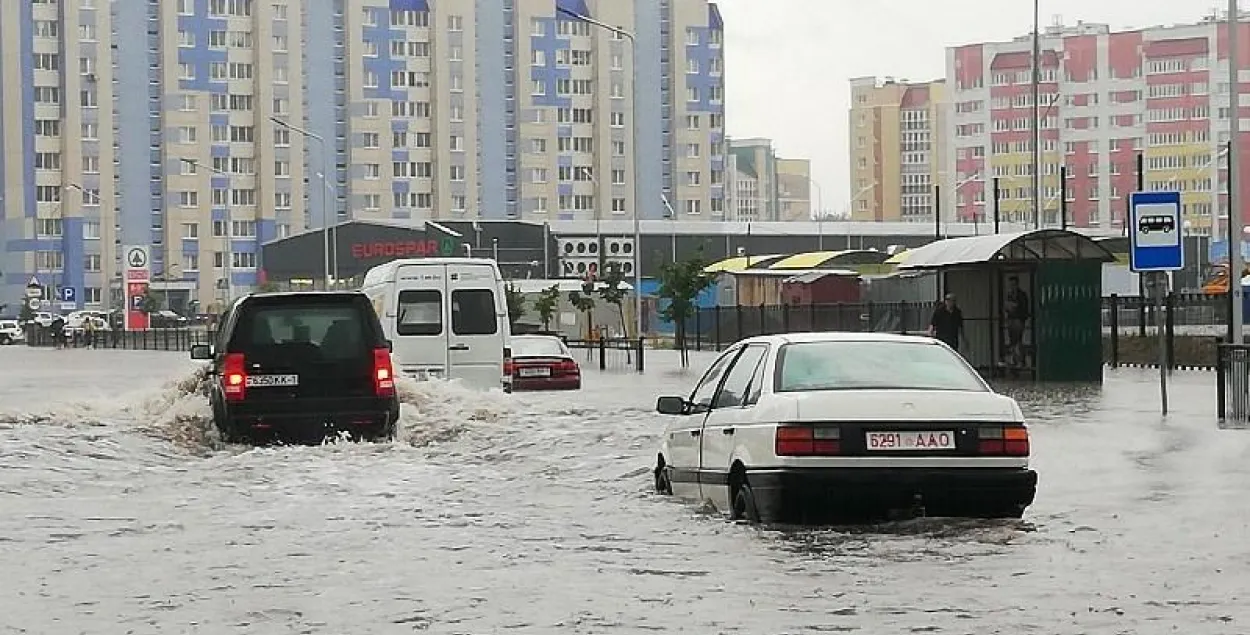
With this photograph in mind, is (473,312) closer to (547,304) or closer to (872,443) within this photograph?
(872,443)

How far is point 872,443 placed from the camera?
12.6 m

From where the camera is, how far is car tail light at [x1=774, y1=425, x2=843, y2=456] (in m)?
12.6

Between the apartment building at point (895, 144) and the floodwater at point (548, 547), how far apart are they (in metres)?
164

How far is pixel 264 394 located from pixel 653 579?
989 cm

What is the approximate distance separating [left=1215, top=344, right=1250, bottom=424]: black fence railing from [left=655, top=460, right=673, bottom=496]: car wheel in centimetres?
873

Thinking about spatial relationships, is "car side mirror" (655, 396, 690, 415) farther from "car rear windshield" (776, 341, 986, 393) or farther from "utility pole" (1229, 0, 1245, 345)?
"utility pole" (1229, 0, 1245, 345)

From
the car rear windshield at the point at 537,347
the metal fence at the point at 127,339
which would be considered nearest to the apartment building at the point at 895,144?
the metal fence at the point at 127,339

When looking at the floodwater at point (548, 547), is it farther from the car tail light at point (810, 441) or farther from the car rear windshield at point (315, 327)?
the car rear windshield at point (315, 327)

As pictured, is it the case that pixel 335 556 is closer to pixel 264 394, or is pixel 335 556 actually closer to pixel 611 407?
pixel 264 394

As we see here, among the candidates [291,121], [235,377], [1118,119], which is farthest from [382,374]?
[1118,119]

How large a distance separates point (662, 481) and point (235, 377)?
5830 millimetres

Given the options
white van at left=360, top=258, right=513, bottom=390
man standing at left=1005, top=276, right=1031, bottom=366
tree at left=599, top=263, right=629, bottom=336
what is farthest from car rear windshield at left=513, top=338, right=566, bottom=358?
tree at left=599, top=263, right=629, bottom=336

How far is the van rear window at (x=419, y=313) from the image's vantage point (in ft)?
94.9

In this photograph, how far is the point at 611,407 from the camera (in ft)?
95.9
